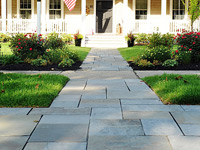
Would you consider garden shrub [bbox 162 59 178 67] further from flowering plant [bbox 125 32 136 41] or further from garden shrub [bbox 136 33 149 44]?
garden shrub [bbox 136 33 149 44]

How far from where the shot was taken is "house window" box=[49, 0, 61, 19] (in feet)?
67.4

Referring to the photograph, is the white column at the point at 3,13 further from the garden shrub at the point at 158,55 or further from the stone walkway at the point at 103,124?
the stone walkway at the point at 103,124

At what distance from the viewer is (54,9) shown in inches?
810

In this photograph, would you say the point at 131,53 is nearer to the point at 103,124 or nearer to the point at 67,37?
the point at 67,37

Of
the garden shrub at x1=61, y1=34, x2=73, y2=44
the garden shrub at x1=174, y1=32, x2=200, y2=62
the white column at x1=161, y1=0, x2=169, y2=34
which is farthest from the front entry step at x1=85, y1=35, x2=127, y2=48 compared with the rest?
the garden shrub at x1=174, y1=32, x2=200, y2=62

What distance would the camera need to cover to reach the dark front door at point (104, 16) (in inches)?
829

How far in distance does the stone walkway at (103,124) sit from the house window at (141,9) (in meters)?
15.5

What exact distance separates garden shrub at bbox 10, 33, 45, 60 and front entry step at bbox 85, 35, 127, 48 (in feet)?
26.7

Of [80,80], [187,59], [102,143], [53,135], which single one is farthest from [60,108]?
[187,59]

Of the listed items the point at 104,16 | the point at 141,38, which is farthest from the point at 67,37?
the point at 141,38

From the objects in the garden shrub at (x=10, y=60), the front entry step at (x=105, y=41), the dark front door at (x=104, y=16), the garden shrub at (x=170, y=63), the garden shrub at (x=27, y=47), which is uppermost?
the dark front door at (x=104, y=16)

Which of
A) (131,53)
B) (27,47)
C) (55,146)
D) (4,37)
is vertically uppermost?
(4,37)

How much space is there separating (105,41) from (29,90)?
13.7 m

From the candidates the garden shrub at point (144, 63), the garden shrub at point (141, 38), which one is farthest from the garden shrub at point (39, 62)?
the garden shrub at point (141, 38)
